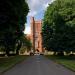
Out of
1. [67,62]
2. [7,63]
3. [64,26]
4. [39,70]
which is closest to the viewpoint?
[39,70]

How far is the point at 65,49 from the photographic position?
67500 millimetres

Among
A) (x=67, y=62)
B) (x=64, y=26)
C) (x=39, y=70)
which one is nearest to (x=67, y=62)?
(x=67, y=62)

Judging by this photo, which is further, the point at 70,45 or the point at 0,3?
the point at 70,45

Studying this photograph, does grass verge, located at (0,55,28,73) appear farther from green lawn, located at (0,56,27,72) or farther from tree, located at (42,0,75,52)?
tree, located at (42,0,75,52)

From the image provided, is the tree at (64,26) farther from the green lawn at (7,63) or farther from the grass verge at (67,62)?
the green lawn at (7,63)

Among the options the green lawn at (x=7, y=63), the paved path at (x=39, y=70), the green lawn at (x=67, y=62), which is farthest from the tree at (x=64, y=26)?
the paved path at (x=39, y=70)

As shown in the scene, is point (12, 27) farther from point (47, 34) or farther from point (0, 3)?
point (47, 34)

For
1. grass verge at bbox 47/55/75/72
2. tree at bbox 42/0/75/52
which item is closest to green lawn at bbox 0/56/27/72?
grass verge at bbox 47/55/75/72

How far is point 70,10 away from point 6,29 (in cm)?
3084

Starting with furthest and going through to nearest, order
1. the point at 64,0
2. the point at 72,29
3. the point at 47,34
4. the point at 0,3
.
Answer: the point at 47,34 < the point at 64,0 < the point at 72,29 < the point at 0,3

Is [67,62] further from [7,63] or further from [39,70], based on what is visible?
[39,70]

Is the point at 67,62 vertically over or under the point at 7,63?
over

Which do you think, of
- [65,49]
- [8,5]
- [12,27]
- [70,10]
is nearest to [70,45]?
[65,49]

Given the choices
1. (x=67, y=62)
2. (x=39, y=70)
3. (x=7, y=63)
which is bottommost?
(x=39, y=70)
